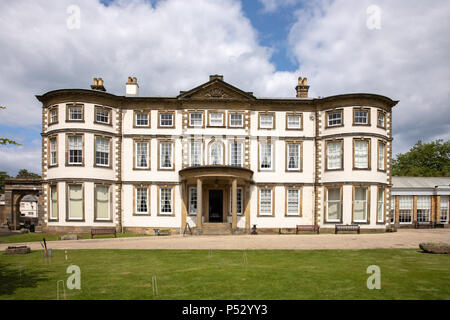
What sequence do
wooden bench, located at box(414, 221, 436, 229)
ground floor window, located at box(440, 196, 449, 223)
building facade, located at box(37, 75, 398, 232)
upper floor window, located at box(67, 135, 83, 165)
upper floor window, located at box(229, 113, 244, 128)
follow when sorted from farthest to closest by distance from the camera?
ground floor window, located at box(440, 196, 449, 223), wooden bench, located at box(414, 221, 436, 229), upper floor window, located at box(229, 113, 244, 128), building facade, located at box(37, 75, 398, 232), upper floor window, located at box(67, 135, 83, 165)

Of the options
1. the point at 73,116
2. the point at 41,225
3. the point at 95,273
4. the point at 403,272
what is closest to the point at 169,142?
the point at 73,116

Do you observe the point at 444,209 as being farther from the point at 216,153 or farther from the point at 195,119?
the point at 195,119

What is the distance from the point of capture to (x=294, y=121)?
3167 centimetres

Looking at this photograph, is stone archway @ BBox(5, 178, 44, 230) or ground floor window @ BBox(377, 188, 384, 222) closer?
ground floor window @ BBox(377, 188, 384, 222)

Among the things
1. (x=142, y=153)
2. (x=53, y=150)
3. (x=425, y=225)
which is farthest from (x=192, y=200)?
(x=425, y=225)

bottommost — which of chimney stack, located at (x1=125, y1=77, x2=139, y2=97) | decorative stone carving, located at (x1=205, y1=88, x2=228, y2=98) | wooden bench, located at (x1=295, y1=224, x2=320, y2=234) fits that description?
wooden bench, located at (x1=295, y1=224, x2=320, y2=234)

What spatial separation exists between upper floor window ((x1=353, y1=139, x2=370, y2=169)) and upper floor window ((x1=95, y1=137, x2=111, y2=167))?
69.4 ft

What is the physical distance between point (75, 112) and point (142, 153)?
254 inches

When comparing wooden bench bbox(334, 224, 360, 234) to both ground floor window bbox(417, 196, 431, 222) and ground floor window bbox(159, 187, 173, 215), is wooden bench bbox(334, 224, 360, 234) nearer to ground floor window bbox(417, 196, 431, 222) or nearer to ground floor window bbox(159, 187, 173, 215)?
ground floor window bbox(417, 196, 431, 222)

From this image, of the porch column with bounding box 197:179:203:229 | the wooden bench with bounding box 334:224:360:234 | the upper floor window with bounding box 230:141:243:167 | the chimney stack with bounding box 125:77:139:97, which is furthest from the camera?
the chimney stack with bounding box 125:77:139:97

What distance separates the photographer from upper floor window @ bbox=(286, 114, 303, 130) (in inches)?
1243

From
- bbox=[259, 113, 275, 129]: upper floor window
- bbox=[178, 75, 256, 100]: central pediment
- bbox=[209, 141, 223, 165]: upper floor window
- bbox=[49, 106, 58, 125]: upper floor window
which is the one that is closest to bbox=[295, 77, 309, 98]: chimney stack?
bbox=[259, 113, 275, 129]: upper floor window

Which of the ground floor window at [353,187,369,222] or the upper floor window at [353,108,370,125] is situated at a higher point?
the upper floor window at [353,108,370,125]
